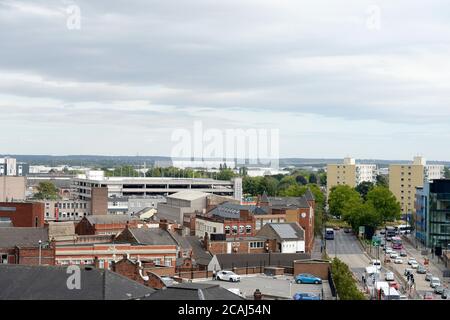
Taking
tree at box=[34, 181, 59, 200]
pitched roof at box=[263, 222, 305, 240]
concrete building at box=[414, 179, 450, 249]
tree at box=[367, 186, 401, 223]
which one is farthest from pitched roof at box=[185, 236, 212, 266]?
tree at box=[34, 181, 59, 200]

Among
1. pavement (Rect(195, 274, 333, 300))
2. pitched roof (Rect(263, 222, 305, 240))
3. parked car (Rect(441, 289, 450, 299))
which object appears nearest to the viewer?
pavement (Rect(195, 274, 333, 300))

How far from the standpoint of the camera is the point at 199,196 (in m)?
78.6

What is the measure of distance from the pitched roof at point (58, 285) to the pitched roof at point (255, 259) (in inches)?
716

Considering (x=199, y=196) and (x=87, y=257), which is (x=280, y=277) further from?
(x=199, y=196)

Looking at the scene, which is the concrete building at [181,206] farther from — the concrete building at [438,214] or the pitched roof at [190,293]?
the pitched roof at [190,293]

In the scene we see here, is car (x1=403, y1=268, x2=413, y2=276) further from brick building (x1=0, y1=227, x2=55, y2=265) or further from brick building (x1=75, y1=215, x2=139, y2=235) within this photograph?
brick building (x1=0, y1=227, x2=55, y2=265)

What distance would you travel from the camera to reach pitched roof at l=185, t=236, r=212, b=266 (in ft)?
145

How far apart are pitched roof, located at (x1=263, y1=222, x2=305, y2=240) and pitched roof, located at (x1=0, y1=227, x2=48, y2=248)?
17.3m

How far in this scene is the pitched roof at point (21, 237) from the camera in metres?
38.9

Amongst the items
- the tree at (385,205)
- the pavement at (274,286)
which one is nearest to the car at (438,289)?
the pavement at (274,286)
